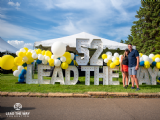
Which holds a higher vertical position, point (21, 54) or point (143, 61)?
point (21, 54)

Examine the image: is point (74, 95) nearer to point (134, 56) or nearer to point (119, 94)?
point (119, 94)

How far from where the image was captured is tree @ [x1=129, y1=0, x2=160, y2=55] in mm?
22562

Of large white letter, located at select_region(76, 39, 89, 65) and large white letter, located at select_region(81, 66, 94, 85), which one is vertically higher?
large white letter, located at select_region(76, 39, 89, 65)

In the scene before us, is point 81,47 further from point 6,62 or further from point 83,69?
point 6,62

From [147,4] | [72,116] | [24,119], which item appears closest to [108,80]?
[72,116]

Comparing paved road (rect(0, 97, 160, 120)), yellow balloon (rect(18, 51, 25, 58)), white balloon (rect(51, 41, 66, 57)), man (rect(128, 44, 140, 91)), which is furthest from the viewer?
yellow balloon (rect(18, 51, 25, 58))

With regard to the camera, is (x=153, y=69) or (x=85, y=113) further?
(x=153, y=69)

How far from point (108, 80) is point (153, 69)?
249 centimetres

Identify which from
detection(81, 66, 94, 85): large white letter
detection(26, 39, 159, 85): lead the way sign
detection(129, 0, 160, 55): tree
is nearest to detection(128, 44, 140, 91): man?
detection(26, 39, 159, 85): lead the way sign

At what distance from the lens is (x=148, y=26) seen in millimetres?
23469

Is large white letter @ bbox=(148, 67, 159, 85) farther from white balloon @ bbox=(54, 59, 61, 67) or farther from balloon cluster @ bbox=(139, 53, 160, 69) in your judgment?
white balloon @ bbox=(54, 59, 61, 67)

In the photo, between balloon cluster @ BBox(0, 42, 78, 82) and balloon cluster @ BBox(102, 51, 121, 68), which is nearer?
balloon cluster @ BBox(0, 42, 78, 82)

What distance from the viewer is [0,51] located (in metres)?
15.5

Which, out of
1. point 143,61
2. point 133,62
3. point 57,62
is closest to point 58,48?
point 57,62
